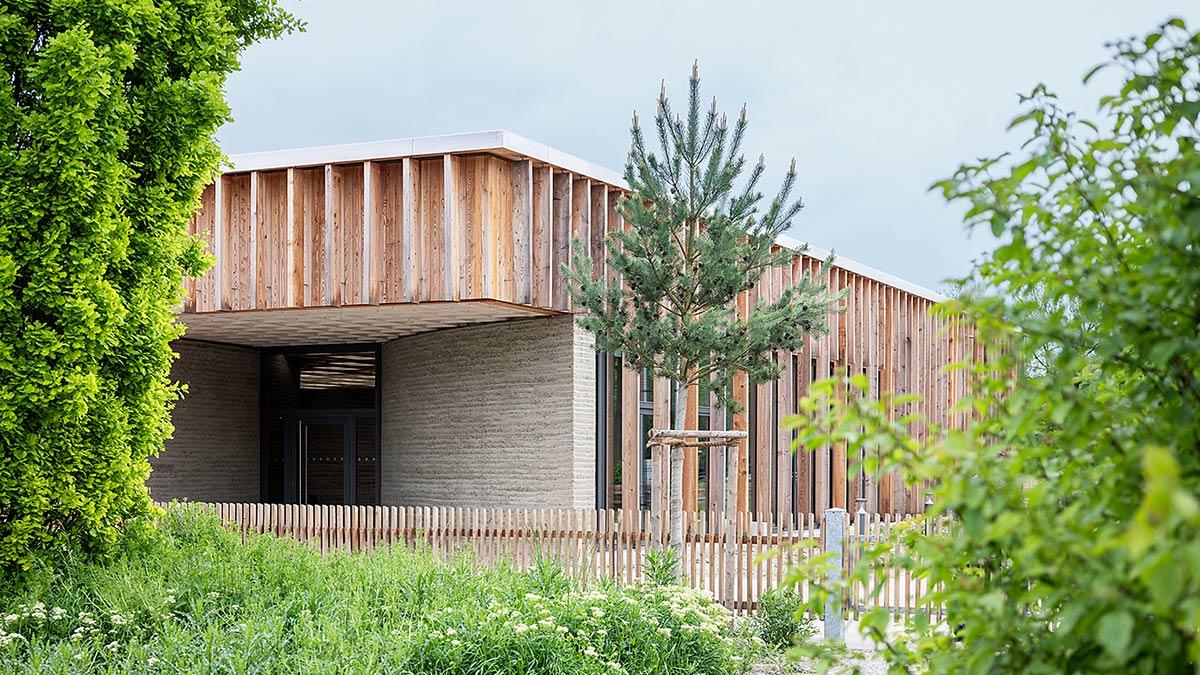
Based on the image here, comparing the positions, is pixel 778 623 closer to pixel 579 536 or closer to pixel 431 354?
pixel 579 536

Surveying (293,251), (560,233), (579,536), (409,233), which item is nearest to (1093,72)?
(579,536)

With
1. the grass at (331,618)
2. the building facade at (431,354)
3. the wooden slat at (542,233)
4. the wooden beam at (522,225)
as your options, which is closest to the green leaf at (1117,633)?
the grass at (331,618)

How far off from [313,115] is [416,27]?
1844cm

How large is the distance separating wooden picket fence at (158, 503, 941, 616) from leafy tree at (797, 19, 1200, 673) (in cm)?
820

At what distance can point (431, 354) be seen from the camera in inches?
752

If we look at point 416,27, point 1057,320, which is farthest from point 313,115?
point 1057,320

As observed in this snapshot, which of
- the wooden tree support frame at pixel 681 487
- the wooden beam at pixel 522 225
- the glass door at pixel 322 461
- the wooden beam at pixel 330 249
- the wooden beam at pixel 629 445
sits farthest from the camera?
the glass door at pixel 322 461

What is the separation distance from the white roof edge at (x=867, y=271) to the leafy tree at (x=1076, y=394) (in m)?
16.3

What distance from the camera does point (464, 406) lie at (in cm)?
1828

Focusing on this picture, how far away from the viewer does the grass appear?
651 centimetres

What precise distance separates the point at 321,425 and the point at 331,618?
615 inches

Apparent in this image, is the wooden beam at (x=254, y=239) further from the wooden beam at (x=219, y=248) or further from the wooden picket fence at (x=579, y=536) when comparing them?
the wooden picket fence at (x=579, y=536)

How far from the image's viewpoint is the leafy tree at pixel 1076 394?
1.87 m

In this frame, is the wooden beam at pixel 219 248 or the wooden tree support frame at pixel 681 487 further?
the wooden beam at pixel 219 248
